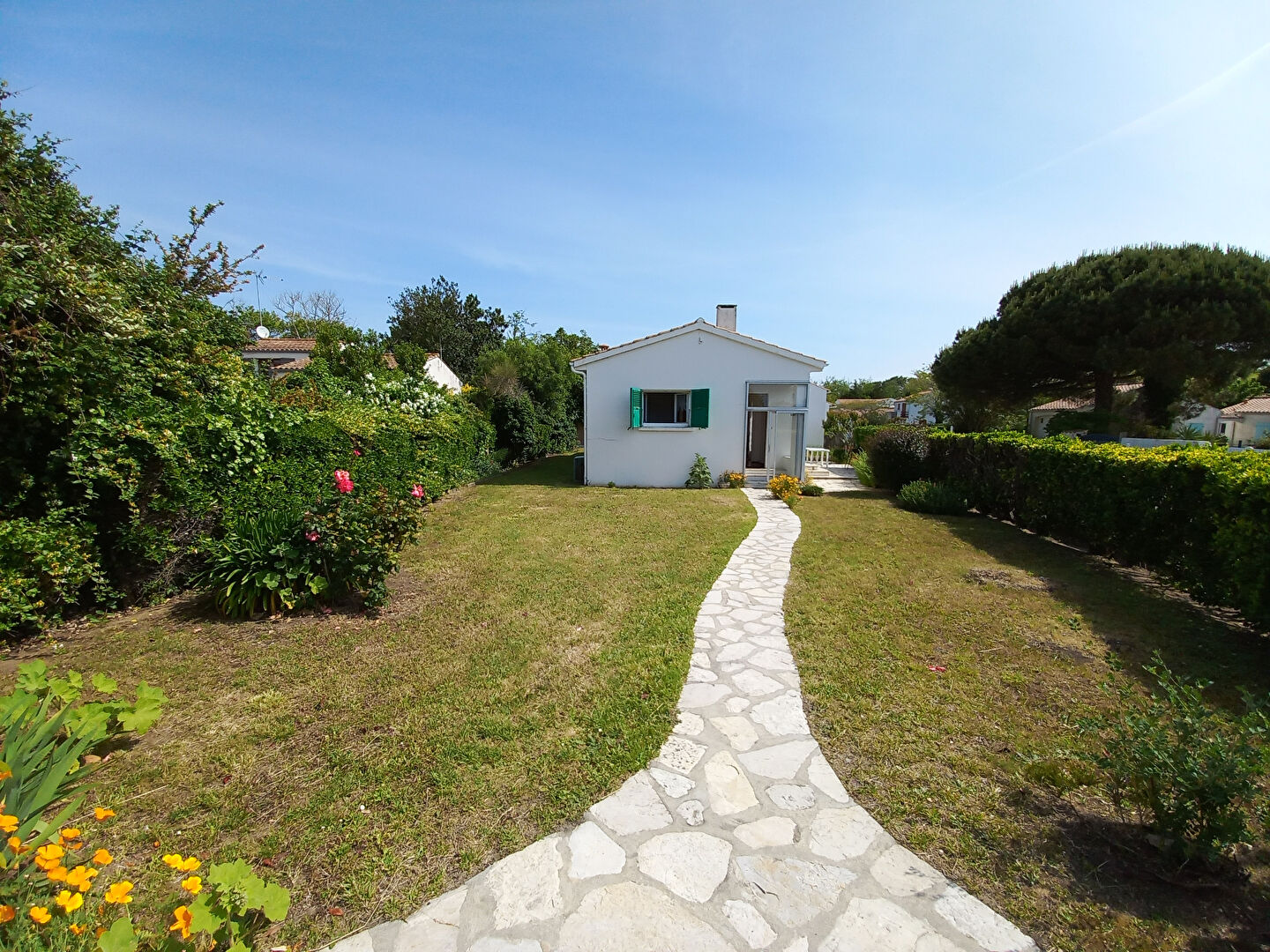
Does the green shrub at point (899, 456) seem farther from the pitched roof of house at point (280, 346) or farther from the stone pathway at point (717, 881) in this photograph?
the pitched roof of house at point (280, 346)

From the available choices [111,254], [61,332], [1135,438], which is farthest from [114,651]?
[1135,438]

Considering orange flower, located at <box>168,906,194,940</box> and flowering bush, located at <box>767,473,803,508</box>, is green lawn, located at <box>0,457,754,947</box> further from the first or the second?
flowering bush, located at <box>767,473,803,508</box>

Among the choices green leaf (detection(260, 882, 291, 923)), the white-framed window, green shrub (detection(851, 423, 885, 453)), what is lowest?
green leaf (detection(260, 882, 291, 923))

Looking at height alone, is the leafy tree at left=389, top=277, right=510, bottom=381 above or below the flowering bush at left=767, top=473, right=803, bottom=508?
above

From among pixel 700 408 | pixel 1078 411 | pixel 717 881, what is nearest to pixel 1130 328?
pixel 1078 411

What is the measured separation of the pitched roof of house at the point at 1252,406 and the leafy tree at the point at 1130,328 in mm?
31612

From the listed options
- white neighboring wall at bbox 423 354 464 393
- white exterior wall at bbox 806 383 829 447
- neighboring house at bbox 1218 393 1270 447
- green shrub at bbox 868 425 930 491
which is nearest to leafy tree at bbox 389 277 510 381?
white neighboring wall at bbox 423 354 464 393

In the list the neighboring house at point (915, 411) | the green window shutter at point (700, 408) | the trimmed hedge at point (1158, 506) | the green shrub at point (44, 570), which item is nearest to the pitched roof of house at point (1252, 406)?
the neighboring house at point (915, 411)

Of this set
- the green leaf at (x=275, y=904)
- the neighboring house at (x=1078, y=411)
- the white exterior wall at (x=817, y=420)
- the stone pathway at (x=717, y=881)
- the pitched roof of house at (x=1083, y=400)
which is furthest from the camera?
the white exterior wall at (x=817, y=420)

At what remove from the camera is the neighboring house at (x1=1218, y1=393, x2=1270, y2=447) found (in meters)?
37.0

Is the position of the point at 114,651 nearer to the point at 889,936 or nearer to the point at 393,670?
the point at 393,670

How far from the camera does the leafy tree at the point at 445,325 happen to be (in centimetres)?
3391

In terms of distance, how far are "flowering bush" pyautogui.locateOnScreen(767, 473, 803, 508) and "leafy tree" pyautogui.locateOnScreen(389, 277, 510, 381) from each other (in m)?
25.0

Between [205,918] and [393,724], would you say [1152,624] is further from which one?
[205,918]
